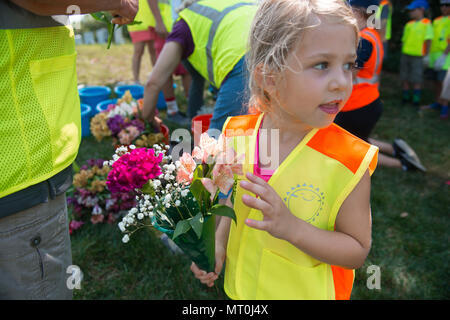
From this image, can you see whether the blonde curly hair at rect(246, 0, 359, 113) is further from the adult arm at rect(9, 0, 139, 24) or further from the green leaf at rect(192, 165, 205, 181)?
the adult arm at rect(9, 0, 139, 24)

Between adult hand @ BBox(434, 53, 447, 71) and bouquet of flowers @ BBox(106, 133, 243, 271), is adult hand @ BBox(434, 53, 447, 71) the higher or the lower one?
the lower one

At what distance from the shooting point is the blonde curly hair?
1.10m

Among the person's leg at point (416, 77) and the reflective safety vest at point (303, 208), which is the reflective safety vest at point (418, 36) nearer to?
the person's leg at point (416, 77)

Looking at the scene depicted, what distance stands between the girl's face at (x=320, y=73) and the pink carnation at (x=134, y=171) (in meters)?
0.50

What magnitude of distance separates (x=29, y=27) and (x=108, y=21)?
0.66 m

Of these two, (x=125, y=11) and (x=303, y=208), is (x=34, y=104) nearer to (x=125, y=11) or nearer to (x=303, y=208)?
(x=125, y=11)

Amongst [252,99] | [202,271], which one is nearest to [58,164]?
[202,271]

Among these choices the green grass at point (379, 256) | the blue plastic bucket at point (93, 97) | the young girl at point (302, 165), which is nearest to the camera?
the young girl at point (302, 165)

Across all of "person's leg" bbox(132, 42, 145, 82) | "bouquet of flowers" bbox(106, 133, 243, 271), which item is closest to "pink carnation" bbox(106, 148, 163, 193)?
"bouquet of flowers" bbox(106, 133, 243, 271)

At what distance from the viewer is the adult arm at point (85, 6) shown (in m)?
1.13

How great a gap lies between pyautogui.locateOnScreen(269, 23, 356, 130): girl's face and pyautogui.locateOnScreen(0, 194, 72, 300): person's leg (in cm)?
106

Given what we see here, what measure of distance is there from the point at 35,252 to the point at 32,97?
24.2 inches

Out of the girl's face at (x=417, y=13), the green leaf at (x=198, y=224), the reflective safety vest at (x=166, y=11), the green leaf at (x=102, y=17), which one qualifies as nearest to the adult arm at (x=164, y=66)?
the green leaf at (x=102, y=17)

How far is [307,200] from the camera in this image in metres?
1.22
